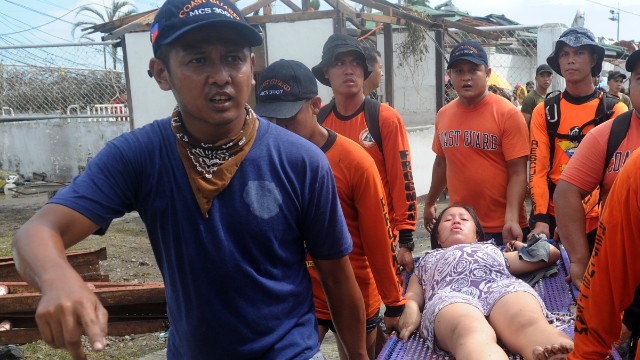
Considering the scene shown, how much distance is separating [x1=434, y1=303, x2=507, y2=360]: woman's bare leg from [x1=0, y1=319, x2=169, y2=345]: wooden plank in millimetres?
1735

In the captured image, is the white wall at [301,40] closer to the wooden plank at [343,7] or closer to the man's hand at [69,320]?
the wooden plank at [343,7]

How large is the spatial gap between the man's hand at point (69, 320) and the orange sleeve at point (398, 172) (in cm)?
265

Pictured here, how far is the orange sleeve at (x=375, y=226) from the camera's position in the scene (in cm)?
286

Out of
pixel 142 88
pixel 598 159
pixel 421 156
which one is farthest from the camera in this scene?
pixel 421 156

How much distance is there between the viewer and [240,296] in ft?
5.82

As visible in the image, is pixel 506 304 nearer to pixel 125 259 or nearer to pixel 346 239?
pixel 346 239

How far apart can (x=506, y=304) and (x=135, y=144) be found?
7.73 feet

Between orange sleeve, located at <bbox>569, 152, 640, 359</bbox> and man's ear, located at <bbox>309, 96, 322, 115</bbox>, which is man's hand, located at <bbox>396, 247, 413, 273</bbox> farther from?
orange sleeve, located at <bbox>569, 152, 640, 359</bbox>

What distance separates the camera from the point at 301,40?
360 inches

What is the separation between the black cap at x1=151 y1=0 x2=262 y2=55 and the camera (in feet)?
5.56

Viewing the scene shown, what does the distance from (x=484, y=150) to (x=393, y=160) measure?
0.83 meters

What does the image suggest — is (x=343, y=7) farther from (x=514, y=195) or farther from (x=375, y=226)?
(x=375, y=226)

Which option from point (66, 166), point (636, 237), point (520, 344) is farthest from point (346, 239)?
point (66, 166)

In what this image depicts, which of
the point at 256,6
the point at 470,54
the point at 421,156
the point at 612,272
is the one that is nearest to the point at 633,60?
the point at 612,272
